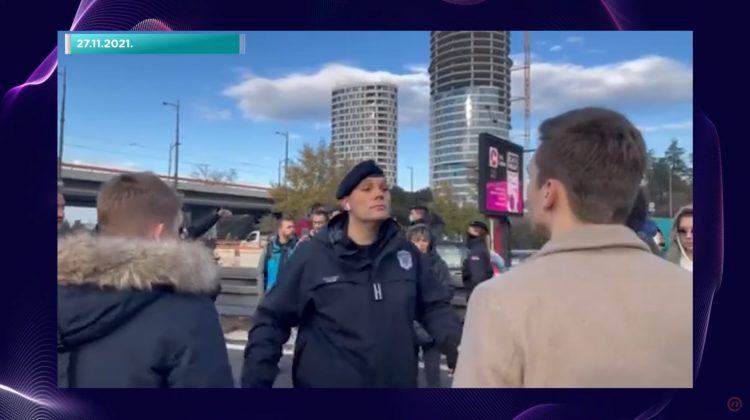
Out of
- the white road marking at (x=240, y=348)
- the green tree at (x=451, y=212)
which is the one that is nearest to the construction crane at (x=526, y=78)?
the green tree at (x=451, y=212)

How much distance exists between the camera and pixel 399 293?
83.4 inches

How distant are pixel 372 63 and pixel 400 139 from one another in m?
0.26

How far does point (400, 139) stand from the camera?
2178 millimetres

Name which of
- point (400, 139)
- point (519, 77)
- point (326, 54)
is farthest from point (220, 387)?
point (519, 77)

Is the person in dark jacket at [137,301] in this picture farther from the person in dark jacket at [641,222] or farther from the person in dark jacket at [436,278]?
the person in dark jacket at [641,222]

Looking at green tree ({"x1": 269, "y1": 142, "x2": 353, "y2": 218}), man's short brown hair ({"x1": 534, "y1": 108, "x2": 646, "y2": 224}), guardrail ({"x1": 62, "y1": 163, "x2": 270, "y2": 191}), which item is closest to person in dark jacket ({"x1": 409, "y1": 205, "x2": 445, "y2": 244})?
green tree ({"x1": 269, "y1": 142, "x2": 353, "y2": 218})

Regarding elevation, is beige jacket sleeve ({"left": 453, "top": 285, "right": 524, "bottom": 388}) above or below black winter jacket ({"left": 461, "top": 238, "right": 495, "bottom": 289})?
below

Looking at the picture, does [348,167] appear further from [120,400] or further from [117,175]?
[120,400]

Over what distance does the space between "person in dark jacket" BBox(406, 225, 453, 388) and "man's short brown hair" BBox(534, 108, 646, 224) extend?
412 mm

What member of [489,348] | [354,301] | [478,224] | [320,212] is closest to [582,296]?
[489,348]

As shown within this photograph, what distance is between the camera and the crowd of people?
5.62 feet

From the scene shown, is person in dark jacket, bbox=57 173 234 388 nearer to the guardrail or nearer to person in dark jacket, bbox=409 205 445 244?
the guardrail

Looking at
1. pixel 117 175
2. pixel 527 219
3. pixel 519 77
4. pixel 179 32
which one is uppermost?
Result: pixel 179 32

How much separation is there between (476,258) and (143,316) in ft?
3.21
